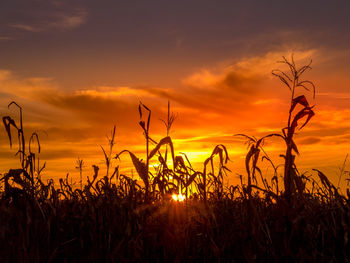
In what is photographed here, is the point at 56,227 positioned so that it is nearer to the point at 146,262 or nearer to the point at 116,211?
the point at 116,211

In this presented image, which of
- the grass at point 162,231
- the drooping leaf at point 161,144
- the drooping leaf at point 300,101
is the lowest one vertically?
the grass at point 162,231

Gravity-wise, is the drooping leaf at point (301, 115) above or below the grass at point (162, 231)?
above

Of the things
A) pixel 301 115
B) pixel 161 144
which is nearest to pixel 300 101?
pixel 301 115

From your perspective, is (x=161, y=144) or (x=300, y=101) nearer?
(x=300, y=101)

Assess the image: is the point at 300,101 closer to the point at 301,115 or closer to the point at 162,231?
the point at 301,115

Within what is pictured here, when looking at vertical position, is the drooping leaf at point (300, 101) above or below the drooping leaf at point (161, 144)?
above

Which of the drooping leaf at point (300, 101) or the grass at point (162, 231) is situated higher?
the drooping leaf at point (300, 101)

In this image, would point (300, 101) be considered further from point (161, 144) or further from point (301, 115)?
point (161, 144)

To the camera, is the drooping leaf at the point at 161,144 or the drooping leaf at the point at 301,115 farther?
the drooping leaf at the point at 161,144

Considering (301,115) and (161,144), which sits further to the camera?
(161,144)

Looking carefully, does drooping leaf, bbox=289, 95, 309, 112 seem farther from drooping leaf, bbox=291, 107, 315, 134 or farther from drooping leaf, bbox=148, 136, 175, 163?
drooping leaf, bbox=148, 136, 175, 163

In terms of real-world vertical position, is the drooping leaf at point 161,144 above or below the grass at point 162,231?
above

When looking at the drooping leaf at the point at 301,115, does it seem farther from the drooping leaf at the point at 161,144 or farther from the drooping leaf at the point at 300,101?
the drooping leaf at the point at 161,144

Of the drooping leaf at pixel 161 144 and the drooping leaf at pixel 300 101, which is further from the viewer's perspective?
the drooping leaf at pixel 161 144
